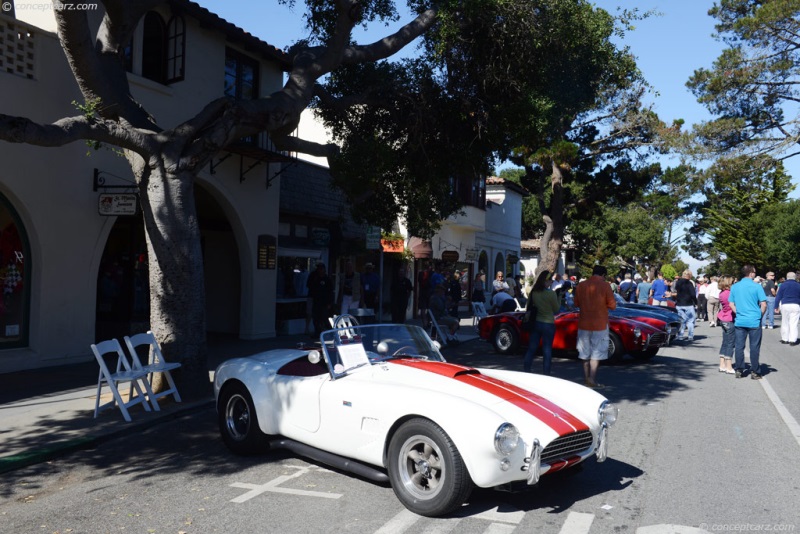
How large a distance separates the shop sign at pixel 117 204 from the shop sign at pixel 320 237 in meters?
7.24

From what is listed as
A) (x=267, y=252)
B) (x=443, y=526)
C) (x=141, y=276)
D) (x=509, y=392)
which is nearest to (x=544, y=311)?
(x=509, y=392)

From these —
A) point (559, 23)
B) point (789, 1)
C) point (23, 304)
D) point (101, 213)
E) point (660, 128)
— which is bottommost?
point (23, 304)

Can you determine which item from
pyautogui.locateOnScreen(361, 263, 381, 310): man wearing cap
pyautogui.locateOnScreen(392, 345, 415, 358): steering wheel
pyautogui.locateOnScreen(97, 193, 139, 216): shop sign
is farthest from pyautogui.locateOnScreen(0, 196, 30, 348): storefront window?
pyautogui.locateOnScreen(392, 345, 415, 358): steering wheel

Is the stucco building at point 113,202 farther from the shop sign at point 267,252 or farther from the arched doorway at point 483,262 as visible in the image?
the arched doorway at point 483,262

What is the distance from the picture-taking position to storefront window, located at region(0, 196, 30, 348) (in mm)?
10344

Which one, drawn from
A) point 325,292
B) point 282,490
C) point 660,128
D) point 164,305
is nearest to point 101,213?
point 164,305

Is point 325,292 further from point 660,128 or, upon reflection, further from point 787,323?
point 660,128

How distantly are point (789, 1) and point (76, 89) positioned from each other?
22.7 meters

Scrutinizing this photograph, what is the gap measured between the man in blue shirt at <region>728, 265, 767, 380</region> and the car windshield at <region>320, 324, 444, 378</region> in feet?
→ 22.1

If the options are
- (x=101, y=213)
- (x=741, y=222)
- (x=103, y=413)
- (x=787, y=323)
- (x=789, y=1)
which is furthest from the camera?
(x=741, y=222)

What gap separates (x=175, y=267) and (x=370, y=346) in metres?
3.42

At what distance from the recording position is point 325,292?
14.6 meters

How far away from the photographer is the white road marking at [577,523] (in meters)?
4.29

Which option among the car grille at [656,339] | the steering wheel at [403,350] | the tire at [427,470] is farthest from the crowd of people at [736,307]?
the tire at [427,470]
